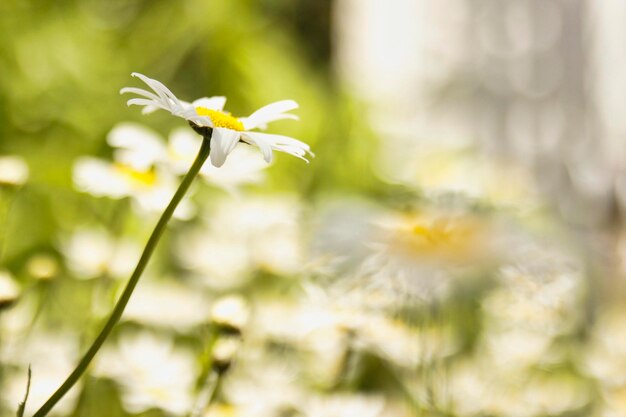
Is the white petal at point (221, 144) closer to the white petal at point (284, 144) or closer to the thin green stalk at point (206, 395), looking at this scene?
the white petal at point (284, 144)

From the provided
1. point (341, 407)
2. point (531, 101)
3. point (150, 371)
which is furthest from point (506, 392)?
point (531, 101)

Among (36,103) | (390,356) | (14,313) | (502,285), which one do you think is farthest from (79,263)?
(36,103)

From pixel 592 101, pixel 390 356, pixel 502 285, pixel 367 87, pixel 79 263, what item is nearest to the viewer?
pixel 502 285

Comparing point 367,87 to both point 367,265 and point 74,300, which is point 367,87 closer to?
point 74,300

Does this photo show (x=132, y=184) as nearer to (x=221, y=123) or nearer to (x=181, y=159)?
(x=181, y=159)

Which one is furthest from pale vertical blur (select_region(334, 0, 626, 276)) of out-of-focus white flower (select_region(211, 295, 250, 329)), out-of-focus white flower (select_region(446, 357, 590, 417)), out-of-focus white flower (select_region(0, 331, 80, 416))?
out-of-focus white flower (select_region(211, 295, 250, 329))

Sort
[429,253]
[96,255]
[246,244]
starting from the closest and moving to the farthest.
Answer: [429,253] → [96,255] → [246,244]

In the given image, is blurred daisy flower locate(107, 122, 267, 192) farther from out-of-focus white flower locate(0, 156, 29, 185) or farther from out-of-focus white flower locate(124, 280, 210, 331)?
out-of-focus white flower locate(124, 280, 210, 331)
